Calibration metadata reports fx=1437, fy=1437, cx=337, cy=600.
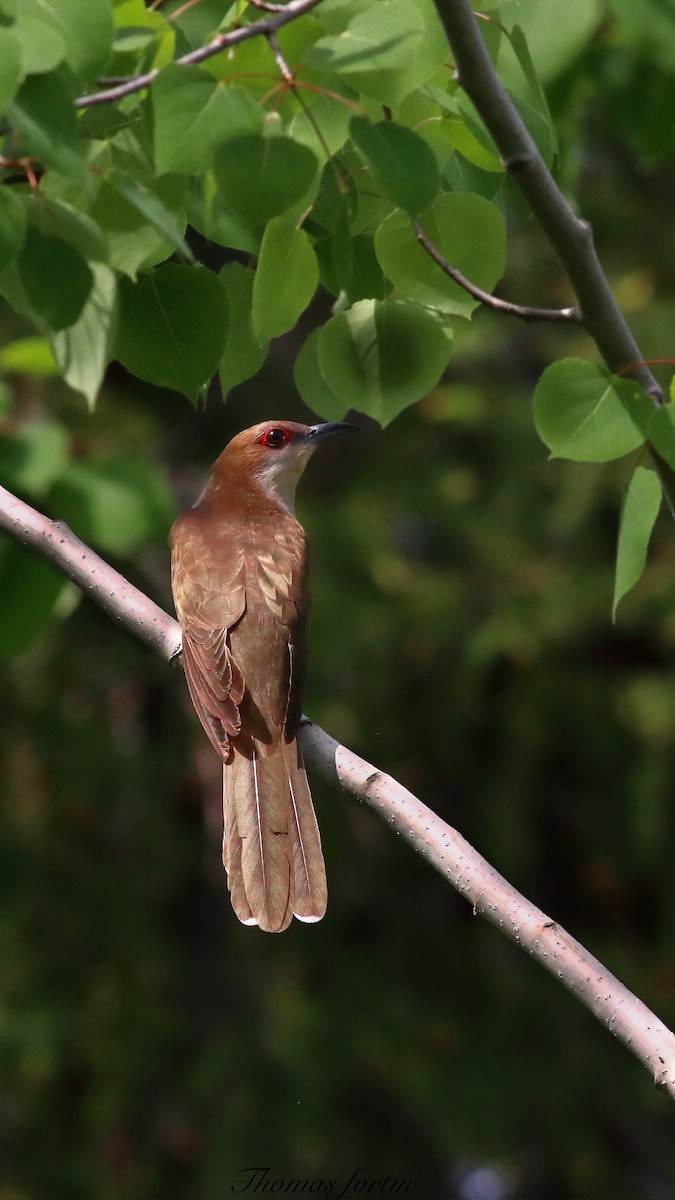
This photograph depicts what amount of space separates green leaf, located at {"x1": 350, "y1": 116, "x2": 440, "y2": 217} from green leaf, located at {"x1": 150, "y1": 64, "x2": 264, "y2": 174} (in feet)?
0.51

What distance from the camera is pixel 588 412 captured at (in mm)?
2324

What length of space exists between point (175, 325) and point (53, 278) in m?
0.46

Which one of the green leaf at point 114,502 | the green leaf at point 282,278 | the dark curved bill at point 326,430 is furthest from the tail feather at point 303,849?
the green leaf at point 282,278

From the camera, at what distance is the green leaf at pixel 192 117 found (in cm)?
183

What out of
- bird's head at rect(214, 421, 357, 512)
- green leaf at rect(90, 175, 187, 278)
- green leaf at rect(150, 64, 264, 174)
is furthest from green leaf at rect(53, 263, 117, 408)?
bird's head at rect(214, 421, 357, 512)

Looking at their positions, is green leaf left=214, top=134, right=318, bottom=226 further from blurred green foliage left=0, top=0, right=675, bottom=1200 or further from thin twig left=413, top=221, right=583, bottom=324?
blurred green foliage left=0, top=0, right=675, bottom=1200

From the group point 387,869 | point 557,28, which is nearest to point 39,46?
point 557,28

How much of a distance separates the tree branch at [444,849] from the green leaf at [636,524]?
20.6 inches

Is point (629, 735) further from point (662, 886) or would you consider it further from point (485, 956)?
point (485, 956)

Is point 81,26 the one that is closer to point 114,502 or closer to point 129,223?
point 129,223

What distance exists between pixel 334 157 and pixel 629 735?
5.67 m

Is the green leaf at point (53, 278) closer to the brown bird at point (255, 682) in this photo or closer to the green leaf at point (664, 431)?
the green leaf at point (664, 431)

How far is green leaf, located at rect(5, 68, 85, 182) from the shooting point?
167cm

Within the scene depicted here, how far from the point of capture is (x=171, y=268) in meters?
2.28
